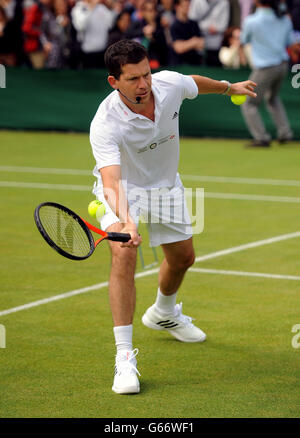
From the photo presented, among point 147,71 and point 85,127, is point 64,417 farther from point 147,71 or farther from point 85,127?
point 85,127

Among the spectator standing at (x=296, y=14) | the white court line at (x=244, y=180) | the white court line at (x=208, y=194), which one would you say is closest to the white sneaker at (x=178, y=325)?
the white court line at (x=208, y=194)

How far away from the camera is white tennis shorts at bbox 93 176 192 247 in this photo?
5727mm

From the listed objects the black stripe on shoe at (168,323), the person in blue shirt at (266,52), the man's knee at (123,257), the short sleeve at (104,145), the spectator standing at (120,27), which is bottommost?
the black stripe on shoe at (168,323)

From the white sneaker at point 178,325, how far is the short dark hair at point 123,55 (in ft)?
5.79

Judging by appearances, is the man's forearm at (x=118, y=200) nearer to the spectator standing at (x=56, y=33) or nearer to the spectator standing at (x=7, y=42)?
the spectator standing at (x=7, y=42)

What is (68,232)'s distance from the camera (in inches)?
199

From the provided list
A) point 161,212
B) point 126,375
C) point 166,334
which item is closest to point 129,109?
point 161,212

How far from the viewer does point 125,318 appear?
5316 millimetres

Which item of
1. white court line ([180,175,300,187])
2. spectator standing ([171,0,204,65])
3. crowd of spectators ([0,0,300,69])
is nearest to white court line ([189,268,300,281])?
white court line ([180,175,300,187])

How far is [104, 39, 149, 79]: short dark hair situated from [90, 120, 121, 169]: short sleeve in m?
0.33

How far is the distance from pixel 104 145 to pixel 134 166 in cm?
42

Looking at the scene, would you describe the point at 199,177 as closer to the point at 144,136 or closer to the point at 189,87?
the point at 189,87

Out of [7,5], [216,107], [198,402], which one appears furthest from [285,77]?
[198,402]

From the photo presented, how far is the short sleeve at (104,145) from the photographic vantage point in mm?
5230
